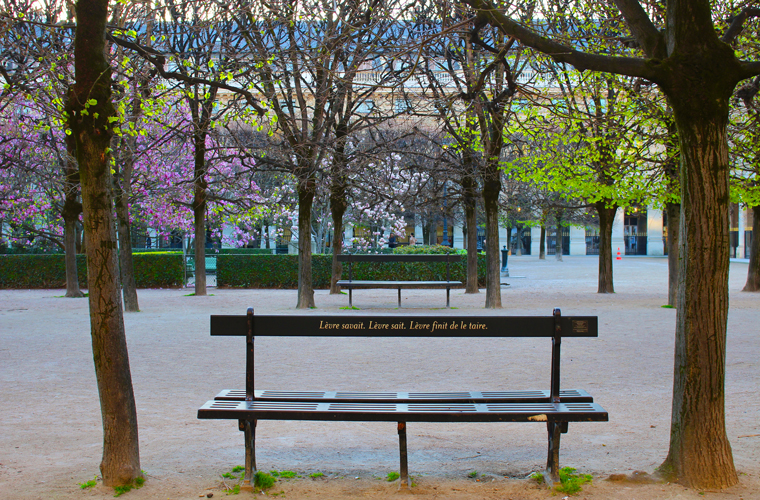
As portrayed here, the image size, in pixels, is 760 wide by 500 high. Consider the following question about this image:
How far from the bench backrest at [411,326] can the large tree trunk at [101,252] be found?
0.62 metres

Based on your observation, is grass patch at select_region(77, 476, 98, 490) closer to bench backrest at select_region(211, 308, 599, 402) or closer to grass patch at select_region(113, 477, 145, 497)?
grass patch at select_region(113, 477, 145, 497)

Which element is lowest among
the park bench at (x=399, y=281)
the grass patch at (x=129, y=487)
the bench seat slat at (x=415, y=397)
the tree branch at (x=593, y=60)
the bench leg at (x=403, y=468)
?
the grass patch at (x=129, y=487)

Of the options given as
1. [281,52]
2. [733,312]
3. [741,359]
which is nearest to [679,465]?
[741,359]

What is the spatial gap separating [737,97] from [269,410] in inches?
442

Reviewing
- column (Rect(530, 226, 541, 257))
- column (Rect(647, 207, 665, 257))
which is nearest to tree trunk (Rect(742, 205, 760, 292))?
column (Rect(647, 207, 665, 257))

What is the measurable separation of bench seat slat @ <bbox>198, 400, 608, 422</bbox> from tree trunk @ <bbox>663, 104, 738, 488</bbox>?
0.57 metres

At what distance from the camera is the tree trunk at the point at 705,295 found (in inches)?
146

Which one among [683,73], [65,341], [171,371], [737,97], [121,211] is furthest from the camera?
[121,211]

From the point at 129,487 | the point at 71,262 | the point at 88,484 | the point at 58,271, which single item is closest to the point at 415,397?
the point at 129,487

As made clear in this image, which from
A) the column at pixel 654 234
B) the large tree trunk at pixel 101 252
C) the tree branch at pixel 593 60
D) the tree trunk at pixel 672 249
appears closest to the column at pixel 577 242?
the column at pixel 654 234

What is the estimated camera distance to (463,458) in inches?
168

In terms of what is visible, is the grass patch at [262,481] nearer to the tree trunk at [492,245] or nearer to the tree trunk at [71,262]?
the tree trunk at [492,245]

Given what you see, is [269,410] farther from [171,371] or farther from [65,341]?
[65,341]

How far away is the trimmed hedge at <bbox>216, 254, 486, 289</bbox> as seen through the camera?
19.6m
